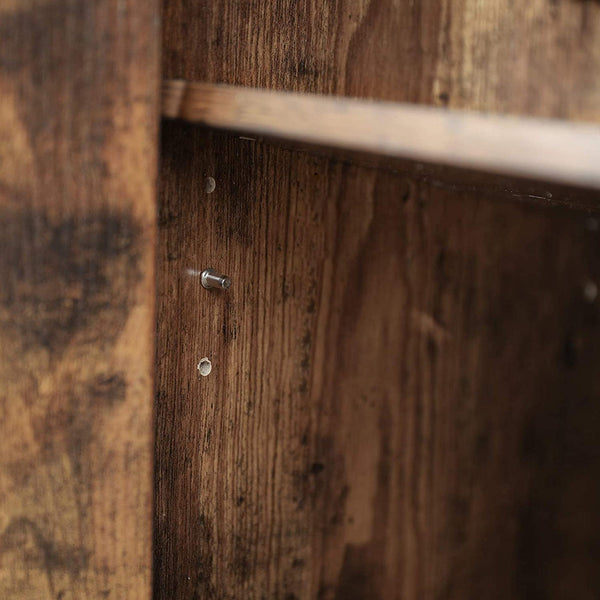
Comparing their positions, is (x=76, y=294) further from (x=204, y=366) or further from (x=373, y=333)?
(x=373, y=333)

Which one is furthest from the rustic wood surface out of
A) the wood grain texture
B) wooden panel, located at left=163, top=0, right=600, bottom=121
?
the wood grain texture

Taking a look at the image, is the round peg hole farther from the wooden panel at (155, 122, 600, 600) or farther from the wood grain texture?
the wood grain texture

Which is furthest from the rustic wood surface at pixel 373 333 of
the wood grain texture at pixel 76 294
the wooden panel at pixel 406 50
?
the wood grain texture at pixel 76 294

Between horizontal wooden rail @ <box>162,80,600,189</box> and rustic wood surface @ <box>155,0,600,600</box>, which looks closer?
horizontal wooden rail @ <box>162,80,600,189</box>

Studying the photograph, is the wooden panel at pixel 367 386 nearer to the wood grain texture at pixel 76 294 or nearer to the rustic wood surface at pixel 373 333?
the rustic wood surface at pixel 373 333

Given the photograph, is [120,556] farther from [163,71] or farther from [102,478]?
[163,71]
